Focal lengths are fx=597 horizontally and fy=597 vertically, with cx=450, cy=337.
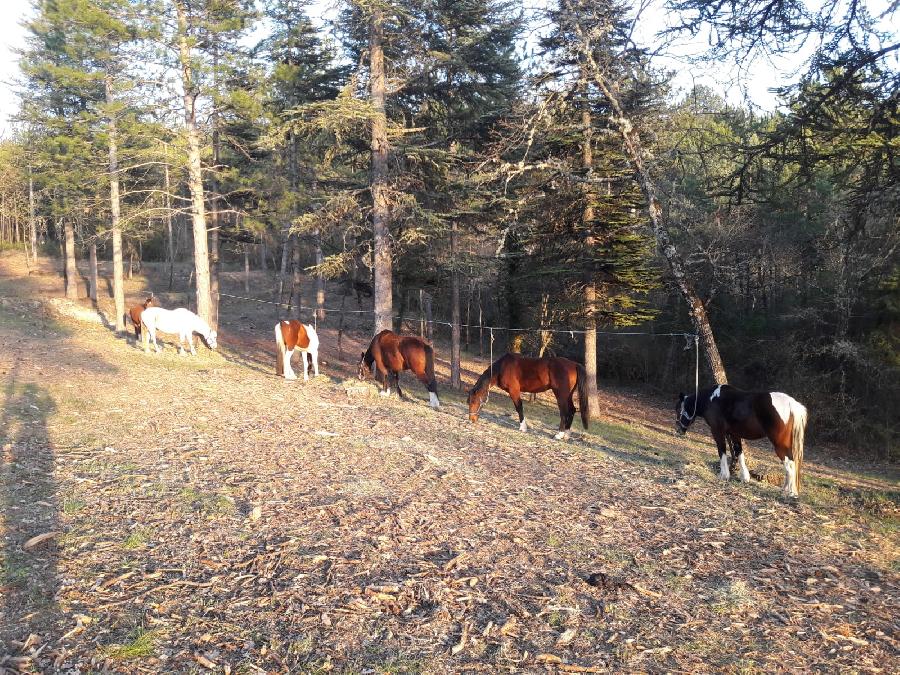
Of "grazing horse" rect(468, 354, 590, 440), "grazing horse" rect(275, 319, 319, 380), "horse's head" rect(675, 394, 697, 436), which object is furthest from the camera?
"grazing horse" rect(275, 319, 319, 380)

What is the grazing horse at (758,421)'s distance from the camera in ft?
27.4

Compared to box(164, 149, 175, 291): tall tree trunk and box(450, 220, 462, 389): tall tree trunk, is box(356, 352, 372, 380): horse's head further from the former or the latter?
box(164, 149, 175, 291): tall tree trunk

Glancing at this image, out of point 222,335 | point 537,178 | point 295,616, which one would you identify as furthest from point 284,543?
Result: point 222,335

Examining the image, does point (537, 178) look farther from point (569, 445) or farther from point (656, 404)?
point (656, 404)

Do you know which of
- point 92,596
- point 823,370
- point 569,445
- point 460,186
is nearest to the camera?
point 92,596

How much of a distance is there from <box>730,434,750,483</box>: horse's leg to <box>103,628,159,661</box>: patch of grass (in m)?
8.26

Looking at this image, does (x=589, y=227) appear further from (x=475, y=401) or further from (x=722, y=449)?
(x=722, y=449)

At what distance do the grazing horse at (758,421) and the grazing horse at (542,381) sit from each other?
230cm

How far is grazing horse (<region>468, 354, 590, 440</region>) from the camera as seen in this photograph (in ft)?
38.3

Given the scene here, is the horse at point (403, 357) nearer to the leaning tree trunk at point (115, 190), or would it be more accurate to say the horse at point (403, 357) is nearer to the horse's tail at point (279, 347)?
the horse's tail at point (279, 347)

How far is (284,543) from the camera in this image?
519 cm

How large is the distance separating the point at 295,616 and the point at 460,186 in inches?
614

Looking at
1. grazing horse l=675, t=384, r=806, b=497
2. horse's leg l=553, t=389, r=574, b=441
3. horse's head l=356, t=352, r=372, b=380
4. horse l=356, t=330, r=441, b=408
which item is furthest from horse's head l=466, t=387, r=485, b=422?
horse's head l=356, t=352, r=372, b=380

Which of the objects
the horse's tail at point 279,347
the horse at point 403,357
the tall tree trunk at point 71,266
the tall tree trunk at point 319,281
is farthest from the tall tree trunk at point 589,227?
the tall tree trunk at point 71,266
